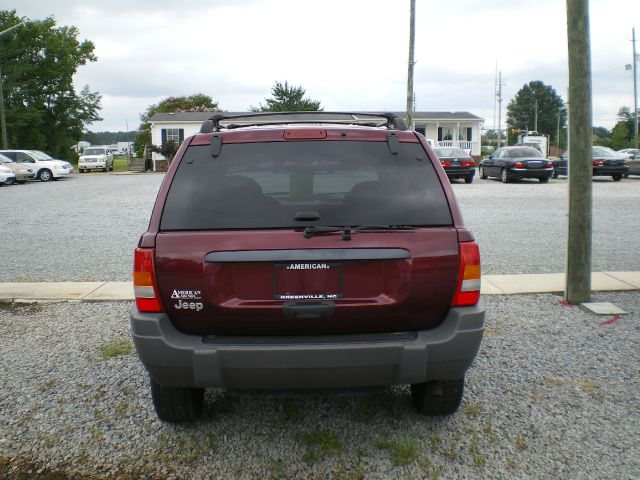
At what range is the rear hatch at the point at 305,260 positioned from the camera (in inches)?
117

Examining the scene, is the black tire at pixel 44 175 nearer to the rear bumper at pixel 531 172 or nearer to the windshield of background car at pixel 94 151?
the windshield of background car at pixel 94 151

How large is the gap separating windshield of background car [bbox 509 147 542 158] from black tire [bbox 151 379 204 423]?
78.9ft

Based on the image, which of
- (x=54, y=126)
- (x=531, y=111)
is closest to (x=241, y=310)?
(x=54, y=126)

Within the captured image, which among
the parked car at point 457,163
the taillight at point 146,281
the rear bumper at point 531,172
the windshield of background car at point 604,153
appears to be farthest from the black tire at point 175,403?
the windshield of background car at point 604,153

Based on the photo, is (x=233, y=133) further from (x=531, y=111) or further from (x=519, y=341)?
(x=531, y=111)

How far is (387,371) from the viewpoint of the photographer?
2980 mm

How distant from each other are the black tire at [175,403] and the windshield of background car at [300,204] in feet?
3.23

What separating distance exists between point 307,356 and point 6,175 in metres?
29.1

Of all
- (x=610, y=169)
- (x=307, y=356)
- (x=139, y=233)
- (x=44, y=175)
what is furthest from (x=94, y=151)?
(x=307, y=356)

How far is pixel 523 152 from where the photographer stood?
84.1 ft

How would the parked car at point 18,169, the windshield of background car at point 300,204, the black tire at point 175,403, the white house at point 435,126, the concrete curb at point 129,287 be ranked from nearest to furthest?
the windshield of background car at point 300,204 → the black tire at point 175,403 → the concrete curb at point 129,287 → the parked car at point 18,169 → the white house at point 435,126

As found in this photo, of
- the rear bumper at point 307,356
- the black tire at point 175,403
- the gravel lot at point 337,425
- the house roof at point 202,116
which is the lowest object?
the gravel lot at point 337,425

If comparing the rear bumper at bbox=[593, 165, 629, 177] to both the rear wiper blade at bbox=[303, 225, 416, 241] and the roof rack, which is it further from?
the rear wiper blade at bbox=[303, 225, 416, 241]

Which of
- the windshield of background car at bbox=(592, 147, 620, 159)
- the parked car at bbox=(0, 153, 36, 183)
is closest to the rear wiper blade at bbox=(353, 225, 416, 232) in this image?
the windshield of background car at bbox=(592, 147, 620, 159)
